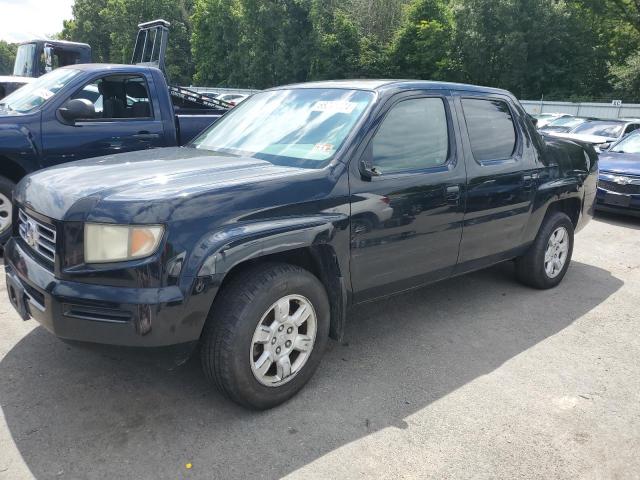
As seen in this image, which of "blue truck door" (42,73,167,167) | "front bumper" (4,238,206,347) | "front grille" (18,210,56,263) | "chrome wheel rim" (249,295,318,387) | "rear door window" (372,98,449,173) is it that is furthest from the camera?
"blue truck door" (42,73,167,167)

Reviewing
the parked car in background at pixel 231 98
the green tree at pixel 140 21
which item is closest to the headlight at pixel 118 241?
the parked car in background at pixel 231 98

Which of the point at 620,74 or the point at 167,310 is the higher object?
the point at 620,74

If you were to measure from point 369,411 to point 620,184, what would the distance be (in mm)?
6983

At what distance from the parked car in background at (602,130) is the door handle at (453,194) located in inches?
371

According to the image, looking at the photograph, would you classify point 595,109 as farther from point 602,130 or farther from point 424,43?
point 424,43

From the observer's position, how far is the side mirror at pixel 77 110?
5.28 m

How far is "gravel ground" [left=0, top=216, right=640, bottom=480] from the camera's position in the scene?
2658 mm

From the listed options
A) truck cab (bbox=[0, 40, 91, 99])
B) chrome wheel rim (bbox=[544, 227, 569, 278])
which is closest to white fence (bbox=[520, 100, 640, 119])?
truck cab (bbox=[0, 40, 91, 99])

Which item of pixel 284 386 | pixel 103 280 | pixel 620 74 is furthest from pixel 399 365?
pixel 620 74

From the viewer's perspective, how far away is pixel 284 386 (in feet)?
10.1

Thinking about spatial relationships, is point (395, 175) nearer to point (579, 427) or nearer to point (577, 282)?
point (579, 427)

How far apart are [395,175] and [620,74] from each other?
36.8 meters

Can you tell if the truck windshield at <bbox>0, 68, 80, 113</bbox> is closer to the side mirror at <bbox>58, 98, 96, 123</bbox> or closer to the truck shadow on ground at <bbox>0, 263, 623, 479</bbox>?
the side mirror at <bbox>58, 98, 96, 123</bbox>

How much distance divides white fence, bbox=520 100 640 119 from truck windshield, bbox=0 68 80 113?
80.2ft
